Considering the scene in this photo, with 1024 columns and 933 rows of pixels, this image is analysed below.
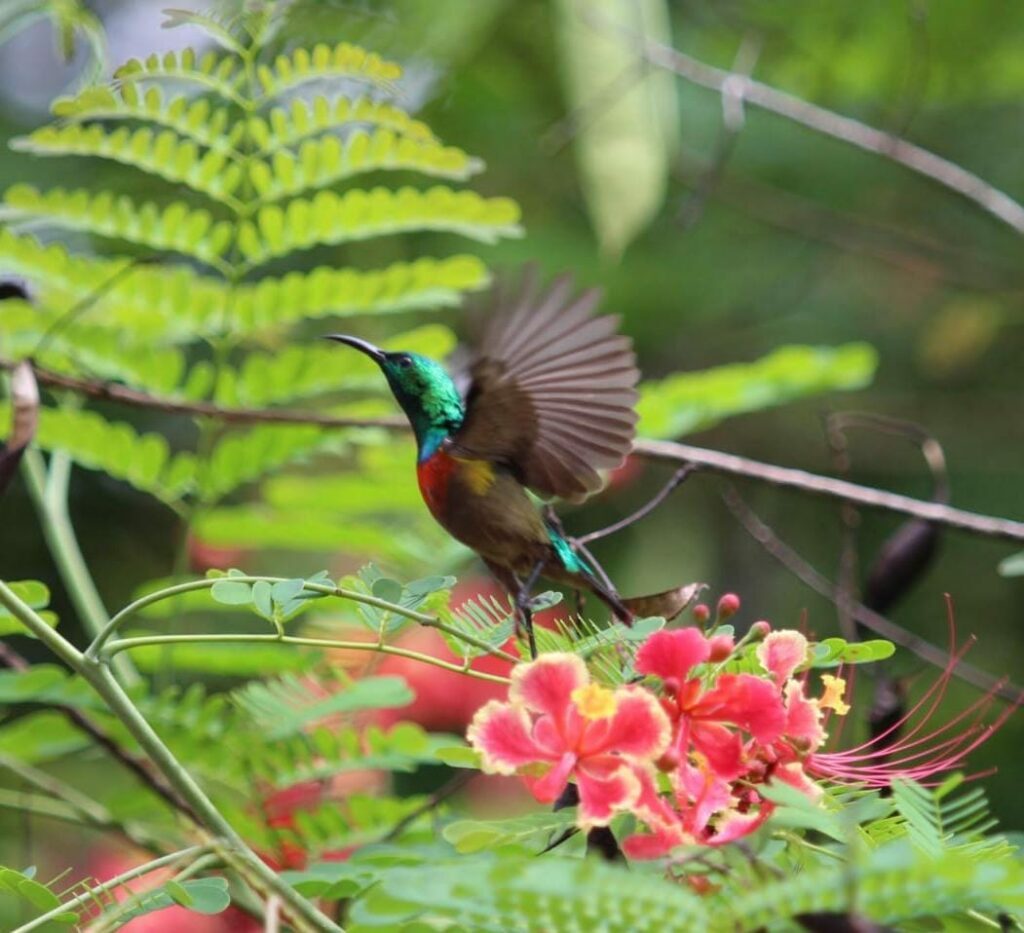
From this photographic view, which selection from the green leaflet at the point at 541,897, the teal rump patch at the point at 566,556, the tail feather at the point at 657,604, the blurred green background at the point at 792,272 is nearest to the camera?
the green leaflet at the point at 541,897

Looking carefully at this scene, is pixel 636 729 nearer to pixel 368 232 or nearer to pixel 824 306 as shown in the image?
pixel 368 232

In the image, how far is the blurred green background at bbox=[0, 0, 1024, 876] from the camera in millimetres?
3705

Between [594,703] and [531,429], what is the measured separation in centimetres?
58

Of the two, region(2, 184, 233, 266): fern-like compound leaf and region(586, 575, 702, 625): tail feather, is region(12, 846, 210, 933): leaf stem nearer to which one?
region(586, 575, 702, 625): tail feather

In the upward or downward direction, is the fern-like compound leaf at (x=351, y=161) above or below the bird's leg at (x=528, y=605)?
above

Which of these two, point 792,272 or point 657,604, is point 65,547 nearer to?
point 657,604

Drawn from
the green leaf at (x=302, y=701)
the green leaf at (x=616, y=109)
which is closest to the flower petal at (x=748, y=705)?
the green leaf at (x=302, y=701)

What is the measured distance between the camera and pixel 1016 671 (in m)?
3.94

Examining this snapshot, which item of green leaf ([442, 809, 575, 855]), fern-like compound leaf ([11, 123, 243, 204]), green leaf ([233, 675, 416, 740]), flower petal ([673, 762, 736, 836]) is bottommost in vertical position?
green leaf ([233, 675, 416, 740])

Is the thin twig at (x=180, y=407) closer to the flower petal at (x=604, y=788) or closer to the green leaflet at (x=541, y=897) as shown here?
the flower petal at (x=604, y=788)

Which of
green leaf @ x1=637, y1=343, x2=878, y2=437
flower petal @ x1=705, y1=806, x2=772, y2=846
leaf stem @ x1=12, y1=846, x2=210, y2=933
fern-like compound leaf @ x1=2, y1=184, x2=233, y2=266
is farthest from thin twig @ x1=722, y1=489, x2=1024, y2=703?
leaf stem @ x1=12, y1=846, x2=210, y2=933

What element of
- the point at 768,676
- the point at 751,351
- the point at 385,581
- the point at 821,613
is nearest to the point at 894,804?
the point at 768,676

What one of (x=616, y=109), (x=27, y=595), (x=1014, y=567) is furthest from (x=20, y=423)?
(x=616, y=109)

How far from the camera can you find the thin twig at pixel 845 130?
229cm
